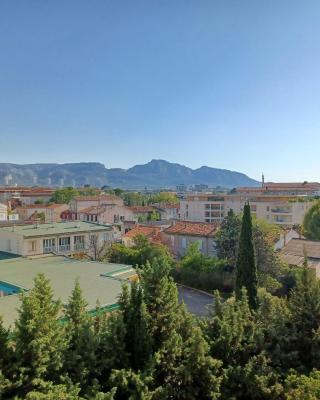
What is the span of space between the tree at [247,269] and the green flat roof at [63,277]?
686cm

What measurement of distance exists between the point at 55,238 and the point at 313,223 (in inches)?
1093

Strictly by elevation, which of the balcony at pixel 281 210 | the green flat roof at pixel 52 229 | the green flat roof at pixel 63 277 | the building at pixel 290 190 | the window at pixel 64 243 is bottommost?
the green flat roof at pixel 63 277

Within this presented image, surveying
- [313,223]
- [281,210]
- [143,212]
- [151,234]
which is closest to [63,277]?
[151,234]

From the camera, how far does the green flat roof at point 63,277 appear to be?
16.2m

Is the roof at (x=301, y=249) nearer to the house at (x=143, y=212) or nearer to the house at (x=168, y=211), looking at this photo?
the house at (x=143, y=212)

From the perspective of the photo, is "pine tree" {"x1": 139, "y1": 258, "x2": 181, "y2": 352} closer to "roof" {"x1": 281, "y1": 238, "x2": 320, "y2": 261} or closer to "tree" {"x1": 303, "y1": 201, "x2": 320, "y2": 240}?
"roof" {"x1": 281, "y1": 238, "x2": 320, "y2": 261}

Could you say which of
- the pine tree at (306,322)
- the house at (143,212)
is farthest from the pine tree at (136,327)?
the house at (143,212)

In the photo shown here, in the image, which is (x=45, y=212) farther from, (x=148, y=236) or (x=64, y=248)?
(x=64, y=248)

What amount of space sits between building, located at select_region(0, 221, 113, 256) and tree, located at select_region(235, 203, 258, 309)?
15.5 meters

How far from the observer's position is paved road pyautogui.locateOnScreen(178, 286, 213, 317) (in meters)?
25.5

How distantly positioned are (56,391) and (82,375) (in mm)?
1164

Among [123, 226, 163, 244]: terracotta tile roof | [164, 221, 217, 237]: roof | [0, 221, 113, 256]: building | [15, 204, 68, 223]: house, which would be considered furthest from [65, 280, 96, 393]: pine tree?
[15, 204, 68, 223]: house

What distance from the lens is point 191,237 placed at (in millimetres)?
38500

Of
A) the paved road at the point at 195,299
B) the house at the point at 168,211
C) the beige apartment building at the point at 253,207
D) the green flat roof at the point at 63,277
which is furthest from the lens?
the house at the point at 168,211
